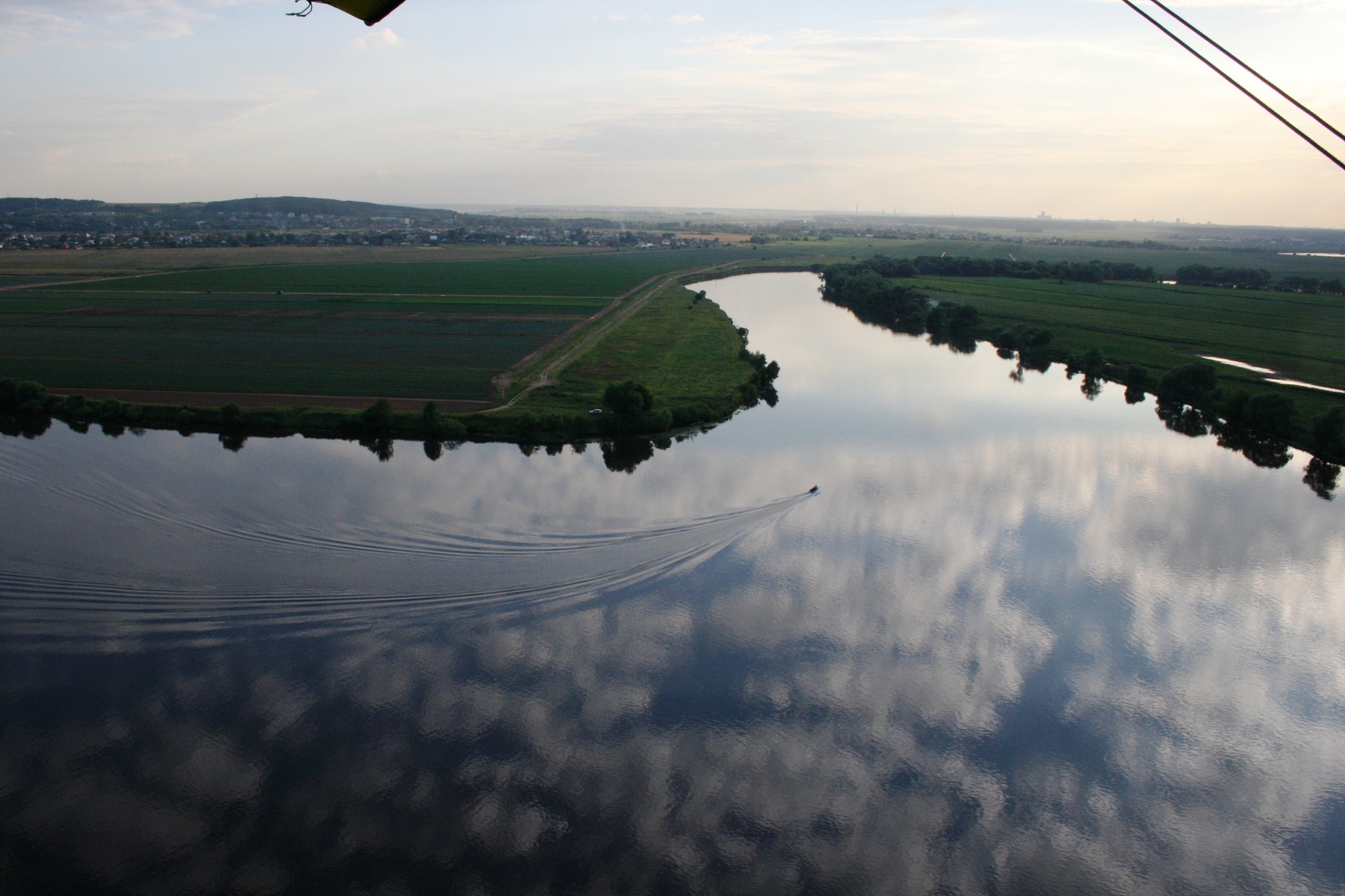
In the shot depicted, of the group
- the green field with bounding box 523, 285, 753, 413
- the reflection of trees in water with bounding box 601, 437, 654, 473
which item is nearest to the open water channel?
the reflection of trees in water with bounding box 601, 437, 654, 473

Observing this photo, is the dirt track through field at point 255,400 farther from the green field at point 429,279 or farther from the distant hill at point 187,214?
the distant hill at point 187,214

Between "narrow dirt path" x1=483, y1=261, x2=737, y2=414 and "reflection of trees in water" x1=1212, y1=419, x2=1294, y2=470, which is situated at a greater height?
"narrow dirt path" x1=483, y1=261, x2=737, y2=414

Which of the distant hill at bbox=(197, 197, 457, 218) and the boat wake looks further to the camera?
the distant hill at bbox=(197, 197, 457, 218)

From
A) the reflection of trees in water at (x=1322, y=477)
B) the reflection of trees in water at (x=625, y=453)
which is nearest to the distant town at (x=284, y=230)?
the reflection of trees in water at (x=625, y=453)

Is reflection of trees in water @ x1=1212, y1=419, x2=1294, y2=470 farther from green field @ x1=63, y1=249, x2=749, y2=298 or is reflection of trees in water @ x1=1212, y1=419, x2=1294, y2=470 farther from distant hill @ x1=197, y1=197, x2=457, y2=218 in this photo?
distant hill @ x1=197, y1=197, x2=457, y2=218

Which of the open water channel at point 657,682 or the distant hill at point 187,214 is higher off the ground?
the distant hill at point 187,214

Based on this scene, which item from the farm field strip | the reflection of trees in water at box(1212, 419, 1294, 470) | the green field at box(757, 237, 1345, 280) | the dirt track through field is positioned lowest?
the reflection of trees in water at box(1212, 419, 1294, 470)

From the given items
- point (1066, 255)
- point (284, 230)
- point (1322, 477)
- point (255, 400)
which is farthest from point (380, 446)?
point (284, 230)

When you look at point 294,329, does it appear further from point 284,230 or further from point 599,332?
point 284,230

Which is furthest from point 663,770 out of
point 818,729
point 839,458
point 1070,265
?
Result: point 1070,265
